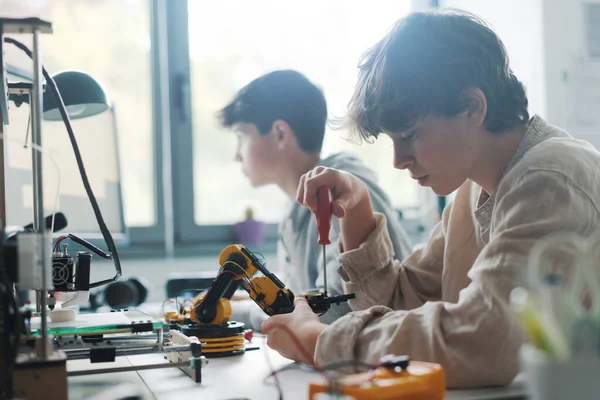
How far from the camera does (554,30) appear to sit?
256 centimetres

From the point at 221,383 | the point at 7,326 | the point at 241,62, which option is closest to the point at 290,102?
the point at 241,62

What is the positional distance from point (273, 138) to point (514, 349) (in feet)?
4.71

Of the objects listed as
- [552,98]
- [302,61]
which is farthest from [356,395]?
[302,61]

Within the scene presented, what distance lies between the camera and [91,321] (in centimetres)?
111

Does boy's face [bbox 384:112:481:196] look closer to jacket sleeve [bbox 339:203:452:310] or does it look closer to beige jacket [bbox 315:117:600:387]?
beige jacket [bbox 315:117:600:387]

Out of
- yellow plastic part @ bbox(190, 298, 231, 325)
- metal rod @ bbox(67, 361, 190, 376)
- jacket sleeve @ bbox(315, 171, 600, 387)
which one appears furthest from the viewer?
yellow plastic part @ bbox(190, 298, 231, 325)

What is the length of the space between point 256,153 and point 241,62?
81 cm

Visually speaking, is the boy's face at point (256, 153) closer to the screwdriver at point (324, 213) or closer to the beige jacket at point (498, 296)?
the screwdriver at point (324, 213)

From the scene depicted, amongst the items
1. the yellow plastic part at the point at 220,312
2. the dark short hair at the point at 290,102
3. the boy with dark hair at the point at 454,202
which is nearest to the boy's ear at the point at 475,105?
A: the boy with dark hair at the point at 454,202

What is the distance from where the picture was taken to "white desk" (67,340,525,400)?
84cm

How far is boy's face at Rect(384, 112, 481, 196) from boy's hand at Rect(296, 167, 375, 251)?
0.17 metres

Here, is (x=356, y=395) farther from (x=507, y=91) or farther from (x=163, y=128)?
(x=163, y=128)

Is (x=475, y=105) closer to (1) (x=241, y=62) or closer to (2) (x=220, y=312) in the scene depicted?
(2) (x=220, y=312)

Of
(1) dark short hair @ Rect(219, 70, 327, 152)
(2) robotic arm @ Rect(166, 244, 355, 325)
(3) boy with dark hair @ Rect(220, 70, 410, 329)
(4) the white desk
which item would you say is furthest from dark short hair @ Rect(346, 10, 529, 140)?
(1) dark short hair @ Rect(219, 70, 327, 152)
